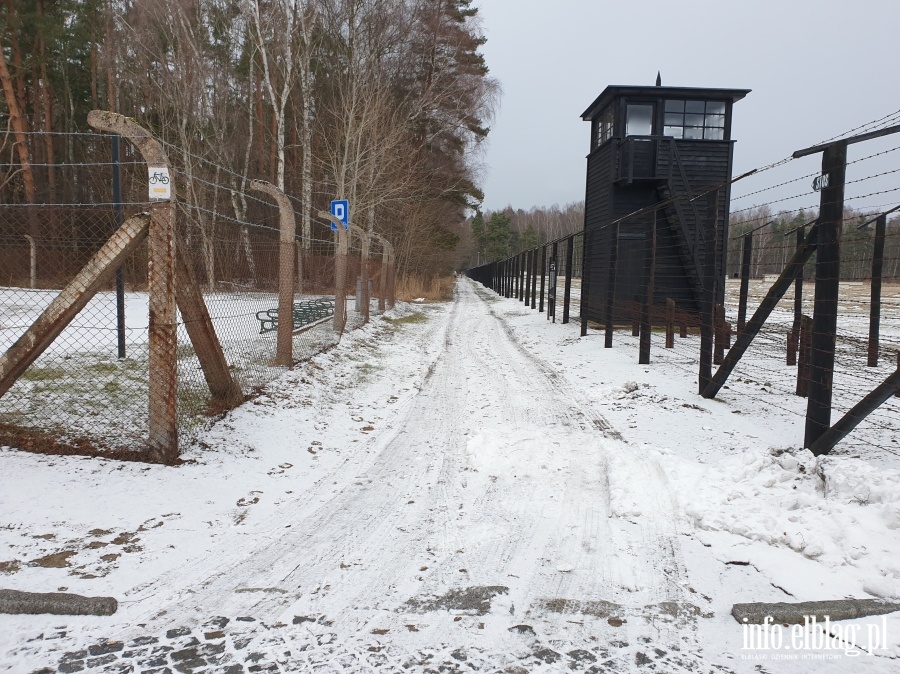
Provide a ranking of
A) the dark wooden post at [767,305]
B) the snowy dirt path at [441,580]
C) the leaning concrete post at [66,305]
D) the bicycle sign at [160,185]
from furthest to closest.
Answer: the dark wooden post at [767,305] < the bicycle sign at [160,185] < the leaning concrete post at [66,305] < the snowy dirt path at [441,580]

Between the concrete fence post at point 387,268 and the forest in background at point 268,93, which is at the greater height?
the forest in background at point 268,93

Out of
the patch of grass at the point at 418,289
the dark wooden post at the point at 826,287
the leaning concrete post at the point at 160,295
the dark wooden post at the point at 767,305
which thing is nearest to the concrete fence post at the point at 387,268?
the patch of grass at the point at 418,289

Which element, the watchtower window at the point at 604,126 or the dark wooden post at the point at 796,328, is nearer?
the dark wooden post at the point at 796,328

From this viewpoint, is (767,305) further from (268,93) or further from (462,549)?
(268,93)

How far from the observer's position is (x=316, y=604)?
253 cm

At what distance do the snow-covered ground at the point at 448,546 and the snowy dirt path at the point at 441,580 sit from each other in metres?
0.01

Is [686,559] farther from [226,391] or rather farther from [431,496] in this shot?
[226,391]

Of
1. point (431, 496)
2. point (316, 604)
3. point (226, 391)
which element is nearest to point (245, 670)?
point (316, 604)

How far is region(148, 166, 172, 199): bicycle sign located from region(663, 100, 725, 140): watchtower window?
1418cm

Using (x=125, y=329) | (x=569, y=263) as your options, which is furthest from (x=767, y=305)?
(x=569, y=263)

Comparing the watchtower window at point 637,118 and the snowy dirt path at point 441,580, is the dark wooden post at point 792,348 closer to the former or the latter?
the snowy dirt path at point 441,580

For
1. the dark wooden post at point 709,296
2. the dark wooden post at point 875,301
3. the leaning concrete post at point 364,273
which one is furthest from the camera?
the leaning concrete post at point 364,273

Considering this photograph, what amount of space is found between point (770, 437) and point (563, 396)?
7.87 feet

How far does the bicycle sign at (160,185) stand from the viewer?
374 cm
